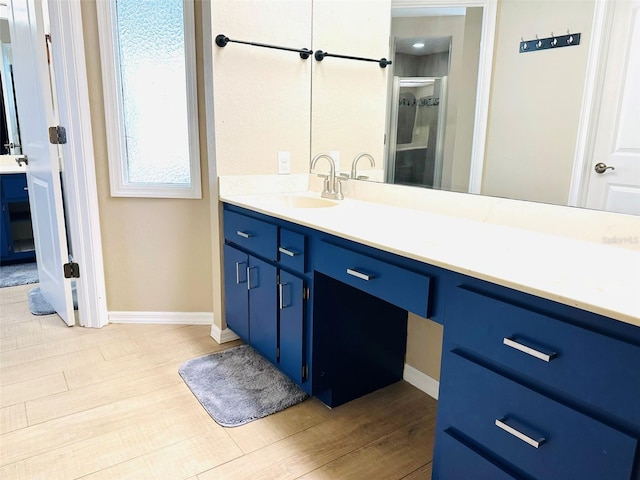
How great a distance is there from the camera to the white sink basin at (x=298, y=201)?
7.59ft

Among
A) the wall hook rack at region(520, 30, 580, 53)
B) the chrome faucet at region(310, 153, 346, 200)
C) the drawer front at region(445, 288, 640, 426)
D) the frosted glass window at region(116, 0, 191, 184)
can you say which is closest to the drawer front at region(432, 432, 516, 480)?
the drawer front at region(445, 288, 640, 426)

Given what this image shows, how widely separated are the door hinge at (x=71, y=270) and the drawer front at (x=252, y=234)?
956mm

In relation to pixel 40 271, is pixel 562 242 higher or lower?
higher

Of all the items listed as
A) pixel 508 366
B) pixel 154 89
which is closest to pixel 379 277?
pixel 508 366

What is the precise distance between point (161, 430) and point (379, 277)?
3.64 feet

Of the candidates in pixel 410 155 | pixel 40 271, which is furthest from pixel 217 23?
pixel 40 271

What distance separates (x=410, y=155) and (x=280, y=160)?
30.0 inches

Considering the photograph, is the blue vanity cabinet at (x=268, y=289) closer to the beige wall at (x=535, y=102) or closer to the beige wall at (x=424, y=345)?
the beige wall at (x=424, y=345)

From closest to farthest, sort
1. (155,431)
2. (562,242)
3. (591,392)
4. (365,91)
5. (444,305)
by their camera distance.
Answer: (591,392) < (444,305) < (562,242) < (155,431) < (365,91)

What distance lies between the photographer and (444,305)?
124 cm

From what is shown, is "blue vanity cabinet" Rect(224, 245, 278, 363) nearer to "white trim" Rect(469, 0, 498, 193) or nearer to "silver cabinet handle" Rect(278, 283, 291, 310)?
"silver cabinet handle" Rect(278, 283, 291, 310)

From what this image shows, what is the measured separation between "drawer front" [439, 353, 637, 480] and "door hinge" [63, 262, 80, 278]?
89.0 inches

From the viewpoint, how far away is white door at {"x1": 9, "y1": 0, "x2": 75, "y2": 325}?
246 cm

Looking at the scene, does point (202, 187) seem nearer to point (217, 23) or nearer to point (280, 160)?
point (280, 160)
